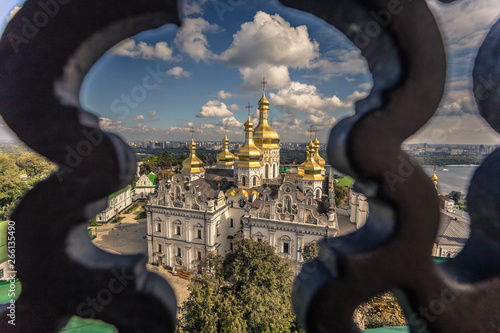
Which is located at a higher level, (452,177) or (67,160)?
(67,160)

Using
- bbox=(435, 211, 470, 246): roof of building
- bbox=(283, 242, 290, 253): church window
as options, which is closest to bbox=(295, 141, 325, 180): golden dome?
bbox=(283, 242, 290, 253): church window

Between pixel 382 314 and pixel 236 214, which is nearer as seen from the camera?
pixel 382 314

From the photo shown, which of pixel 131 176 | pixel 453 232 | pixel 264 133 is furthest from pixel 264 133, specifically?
pixel 131 176

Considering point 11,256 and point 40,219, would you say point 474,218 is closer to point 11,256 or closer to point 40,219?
point 40,219

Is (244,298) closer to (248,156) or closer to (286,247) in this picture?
(286,247)

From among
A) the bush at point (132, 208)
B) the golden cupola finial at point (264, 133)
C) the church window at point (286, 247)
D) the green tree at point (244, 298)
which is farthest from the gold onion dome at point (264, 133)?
the bush at point (132, 208)
